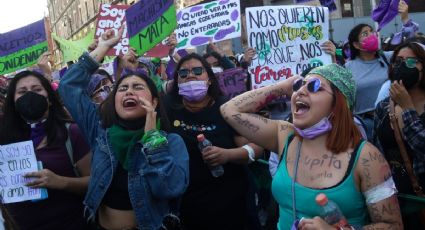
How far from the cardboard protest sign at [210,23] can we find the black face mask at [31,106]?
382 cm

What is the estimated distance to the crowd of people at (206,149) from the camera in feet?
6.74

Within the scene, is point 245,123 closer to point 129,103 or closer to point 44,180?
point 129,103

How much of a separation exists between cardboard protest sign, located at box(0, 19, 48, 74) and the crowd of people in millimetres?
3904

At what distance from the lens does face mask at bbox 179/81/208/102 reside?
3365 millimetres

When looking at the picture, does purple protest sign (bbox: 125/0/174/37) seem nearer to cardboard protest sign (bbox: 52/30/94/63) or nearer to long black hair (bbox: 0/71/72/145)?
long black hair (bbox: 0/71/72/145)

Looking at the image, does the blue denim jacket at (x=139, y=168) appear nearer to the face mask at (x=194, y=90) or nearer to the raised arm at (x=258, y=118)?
the raised arm at (x=258, y=118)

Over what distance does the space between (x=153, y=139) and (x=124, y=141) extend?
238 millimetres

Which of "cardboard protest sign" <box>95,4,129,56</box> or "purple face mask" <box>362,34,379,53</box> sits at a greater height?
"cardboard protest sign" <box>95,4,129,56</box>

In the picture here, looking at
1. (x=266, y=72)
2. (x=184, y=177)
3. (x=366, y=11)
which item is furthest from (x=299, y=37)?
(x=366, y=11)

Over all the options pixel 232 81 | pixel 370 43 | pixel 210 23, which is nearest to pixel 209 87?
pixel 232 81

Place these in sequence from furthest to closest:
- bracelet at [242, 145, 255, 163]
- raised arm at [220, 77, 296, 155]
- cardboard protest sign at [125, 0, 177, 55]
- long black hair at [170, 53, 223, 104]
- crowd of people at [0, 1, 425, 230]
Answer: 1. cardboard protest sign at [125, 0, 177, 55]
2. long black hair at [170, 53, 223, 104]
3. bracelet at [242, 145, 255, 163]
4. raised arm at [220, 77, 296, 155]
5. crowd of people at [0, 1, 425, 230]

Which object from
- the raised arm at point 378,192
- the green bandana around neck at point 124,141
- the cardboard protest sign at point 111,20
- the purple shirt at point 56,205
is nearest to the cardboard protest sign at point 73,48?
the cardboard protest sign at point 111,20

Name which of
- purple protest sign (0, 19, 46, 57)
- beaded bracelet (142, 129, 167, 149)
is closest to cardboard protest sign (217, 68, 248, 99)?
beaded bracelet (142, 129, 167, 149)

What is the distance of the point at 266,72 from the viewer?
15.3 ft
